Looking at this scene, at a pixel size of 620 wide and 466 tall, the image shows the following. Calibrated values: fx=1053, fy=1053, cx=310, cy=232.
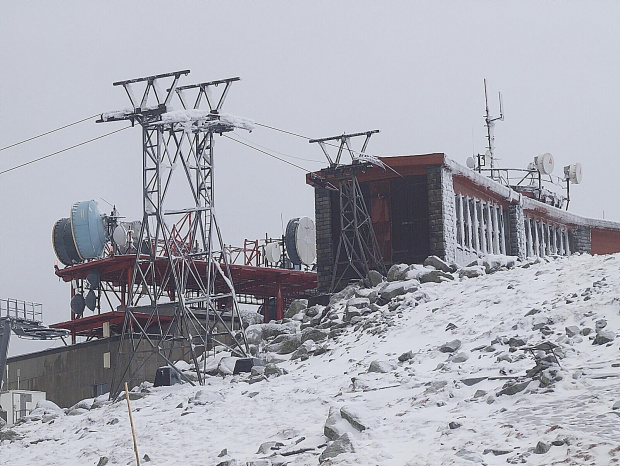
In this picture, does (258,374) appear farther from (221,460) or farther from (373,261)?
(373,261)

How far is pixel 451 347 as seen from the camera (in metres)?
21.4

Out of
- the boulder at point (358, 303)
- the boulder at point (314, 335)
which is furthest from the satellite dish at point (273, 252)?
the boulder at point (314, 335)

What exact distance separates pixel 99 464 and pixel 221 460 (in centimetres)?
279

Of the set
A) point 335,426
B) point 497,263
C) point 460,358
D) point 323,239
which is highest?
point 323,239

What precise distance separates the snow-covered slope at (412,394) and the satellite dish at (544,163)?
20120 mm

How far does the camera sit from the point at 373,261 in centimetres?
3456

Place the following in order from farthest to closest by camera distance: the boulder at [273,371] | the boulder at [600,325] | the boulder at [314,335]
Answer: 1. the boulder at [314,335]
2. the boulder at [273,371]
3. the boulder at [600,325]

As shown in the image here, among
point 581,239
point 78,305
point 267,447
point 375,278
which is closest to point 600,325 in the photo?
point 267,447

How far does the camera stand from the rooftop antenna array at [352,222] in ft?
109

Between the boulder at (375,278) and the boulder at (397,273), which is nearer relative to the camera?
the boulder at (397,273)

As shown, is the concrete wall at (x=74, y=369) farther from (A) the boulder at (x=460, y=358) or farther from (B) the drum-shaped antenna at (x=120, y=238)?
(A) the boulder at (x=460, y=358)

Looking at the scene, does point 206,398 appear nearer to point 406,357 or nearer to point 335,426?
point 406,357

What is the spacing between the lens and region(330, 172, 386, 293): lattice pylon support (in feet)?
109

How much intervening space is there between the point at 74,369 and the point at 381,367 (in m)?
20.0
